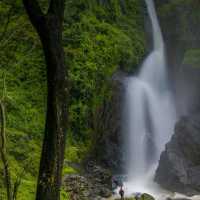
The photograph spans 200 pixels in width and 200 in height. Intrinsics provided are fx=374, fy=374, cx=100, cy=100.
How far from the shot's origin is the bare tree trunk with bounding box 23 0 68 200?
5066 millimetres

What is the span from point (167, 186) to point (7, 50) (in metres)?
9.44

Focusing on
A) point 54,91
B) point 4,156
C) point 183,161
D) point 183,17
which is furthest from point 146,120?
point 54,91

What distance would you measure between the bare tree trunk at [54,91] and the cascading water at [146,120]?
416 inches

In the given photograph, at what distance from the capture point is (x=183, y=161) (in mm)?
15445

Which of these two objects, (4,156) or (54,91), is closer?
(54,91)

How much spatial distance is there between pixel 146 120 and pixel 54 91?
13.5 m

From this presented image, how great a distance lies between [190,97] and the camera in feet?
63.8

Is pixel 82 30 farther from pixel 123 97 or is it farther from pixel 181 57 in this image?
pixel 181 57

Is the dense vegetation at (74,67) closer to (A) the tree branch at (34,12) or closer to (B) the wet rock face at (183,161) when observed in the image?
(B) the wet rock face at (183,161)

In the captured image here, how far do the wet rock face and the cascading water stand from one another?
1.11 metres

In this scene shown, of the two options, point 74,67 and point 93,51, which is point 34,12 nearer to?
point 74,67

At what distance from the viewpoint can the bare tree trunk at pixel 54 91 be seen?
199 inches

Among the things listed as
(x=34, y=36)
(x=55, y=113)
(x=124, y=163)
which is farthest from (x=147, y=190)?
(x=55, y=113)

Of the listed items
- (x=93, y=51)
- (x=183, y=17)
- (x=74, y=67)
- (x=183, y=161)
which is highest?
(x=183, y=17)
